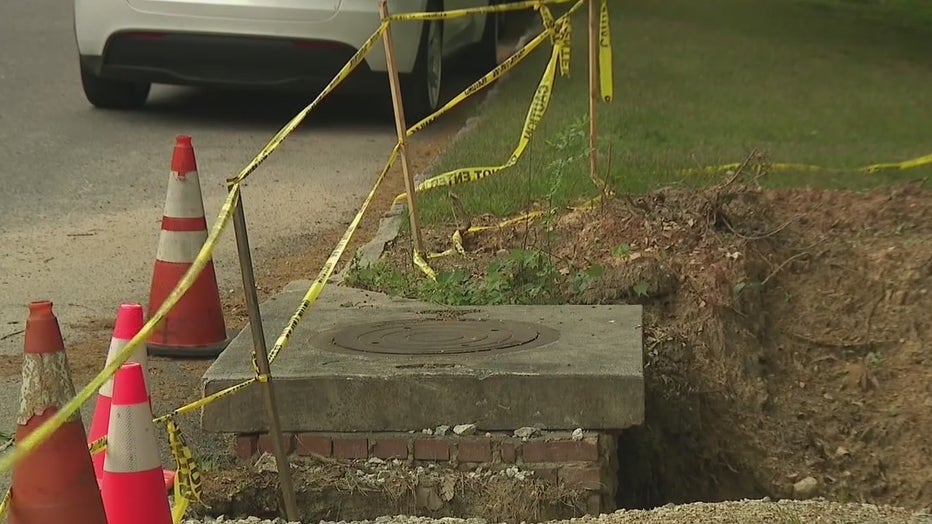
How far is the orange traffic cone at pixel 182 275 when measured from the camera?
19.5 feet

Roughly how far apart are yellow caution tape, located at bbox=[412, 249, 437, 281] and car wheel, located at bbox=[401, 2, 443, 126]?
4.78 metres

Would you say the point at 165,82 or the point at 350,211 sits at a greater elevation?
the point at 165,82

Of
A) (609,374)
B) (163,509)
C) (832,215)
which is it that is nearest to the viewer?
(163,509)

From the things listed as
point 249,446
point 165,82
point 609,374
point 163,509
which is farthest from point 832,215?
point 165,82

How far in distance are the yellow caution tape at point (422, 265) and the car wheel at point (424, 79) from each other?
4785 mm

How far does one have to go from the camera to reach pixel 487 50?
46.2 ft

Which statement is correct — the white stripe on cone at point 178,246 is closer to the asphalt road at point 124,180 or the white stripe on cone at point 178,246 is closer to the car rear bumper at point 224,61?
the asphalt road at point 124,180

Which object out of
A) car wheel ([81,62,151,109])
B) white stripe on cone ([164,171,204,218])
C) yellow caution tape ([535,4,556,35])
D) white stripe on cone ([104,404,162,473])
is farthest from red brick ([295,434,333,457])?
car wheel ([81,62,151,109])

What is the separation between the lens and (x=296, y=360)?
4.80 m

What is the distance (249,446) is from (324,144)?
622cm

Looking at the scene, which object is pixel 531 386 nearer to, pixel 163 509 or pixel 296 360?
pixel 296 360

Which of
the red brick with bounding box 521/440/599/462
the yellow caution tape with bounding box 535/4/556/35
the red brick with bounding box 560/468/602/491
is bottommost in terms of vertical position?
the red brick with bounding box 560/468/602/491

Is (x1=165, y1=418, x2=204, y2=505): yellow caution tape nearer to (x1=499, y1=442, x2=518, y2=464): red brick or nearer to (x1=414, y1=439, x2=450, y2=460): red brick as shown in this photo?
(x1=414, y1=439, x2=450, y2=460): red brick

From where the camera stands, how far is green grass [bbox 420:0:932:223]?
8.02 metres
